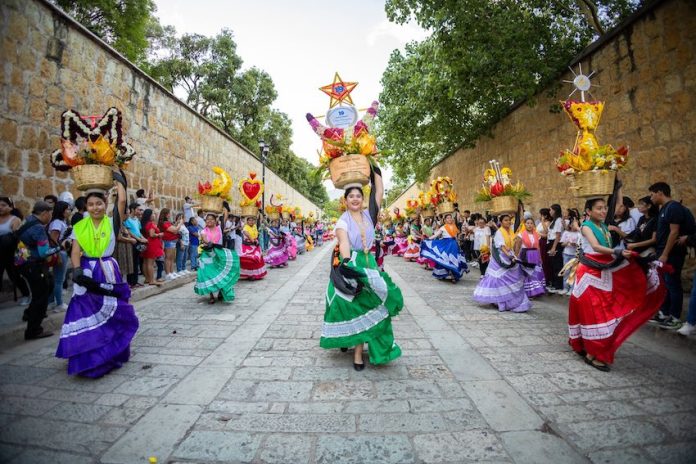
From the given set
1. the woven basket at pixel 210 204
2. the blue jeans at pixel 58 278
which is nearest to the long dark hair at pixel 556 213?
the woven basket at pixel 210 204

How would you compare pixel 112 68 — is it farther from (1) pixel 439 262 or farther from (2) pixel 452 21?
(1) pixel 439 262

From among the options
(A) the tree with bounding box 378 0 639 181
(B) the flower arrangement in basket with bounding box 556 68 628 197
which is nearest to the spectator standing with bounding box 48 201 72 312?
(A) the tree with bounding box 378 0 639 181

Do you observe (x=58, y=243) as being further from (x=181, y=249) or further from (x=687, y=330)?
(x=687, y=330)

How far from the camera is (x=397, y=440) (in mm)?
2256

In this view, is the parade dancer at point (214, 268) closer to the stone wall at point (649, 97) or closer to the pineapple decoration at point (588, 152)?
the pineapple decoration at point (588, 152)

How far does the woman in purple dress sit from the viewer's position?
128 inches

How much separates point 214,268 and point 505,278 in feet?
17.8

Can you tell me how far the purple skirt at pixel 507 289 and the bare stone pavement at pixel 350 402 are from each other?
1.25m

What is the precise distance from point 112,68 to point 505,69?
→ 9895 mm

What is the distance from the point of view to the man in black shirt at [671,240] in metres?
4.34

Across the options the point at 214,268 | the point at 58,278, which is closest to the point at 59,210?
the point at 58,278

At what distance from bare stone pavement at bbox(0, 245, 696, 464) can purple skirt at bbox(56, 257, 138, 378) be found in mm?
183

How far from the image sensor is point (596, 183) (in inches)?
149

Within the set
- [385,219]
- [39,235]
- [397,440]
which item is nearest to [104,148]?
[39,235]
